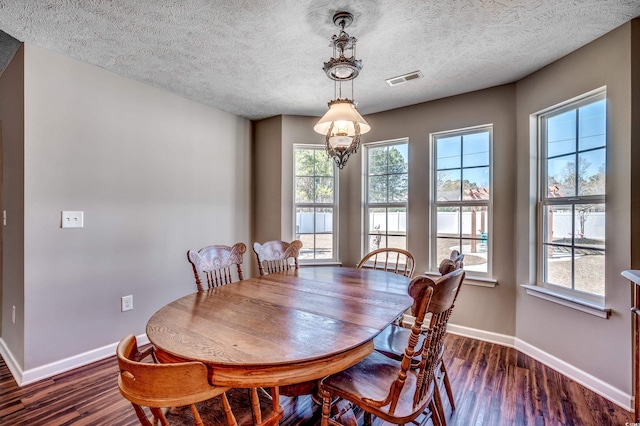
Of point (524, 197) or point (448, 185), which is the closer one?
point (524, 197)

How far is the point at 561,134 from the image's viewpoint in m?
2.51

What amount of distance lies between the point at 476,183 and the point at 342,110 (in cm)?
188

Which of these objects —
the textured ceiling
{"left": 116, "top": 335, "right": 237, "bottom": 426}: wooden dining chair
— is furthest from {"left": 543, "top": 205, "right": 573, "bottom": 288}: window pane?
{"left": 116, "top": 335, "right": 237, "bottom": 426}: wooden dining chair

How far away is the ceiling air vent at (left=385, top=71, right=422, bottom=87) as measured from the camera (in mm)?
2668

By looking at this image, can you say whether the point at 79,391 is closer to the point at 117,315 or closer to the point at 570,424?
the point at 117,315

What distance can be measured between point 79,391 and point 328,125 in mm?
2538

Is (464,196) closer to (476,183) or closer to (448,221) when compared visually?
(476,183)

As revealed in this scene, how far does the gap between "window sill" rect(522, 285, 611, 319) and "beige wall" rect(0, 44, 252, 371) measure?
10.7ft

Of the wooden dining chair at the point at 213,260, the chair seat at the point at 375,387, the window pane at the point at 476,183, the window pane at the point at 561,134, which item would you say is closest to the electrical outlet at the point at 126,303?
the wooden dining chair at the point at 213,260

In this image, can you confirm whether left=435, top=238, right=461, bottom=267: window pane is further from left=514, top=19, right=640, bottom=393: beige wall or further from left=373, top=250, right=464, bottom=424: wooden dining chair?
left=373, top=250, right=464, bottom=424: wooden dining chair

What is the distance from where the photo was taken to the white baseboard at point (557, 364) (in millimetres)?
1955

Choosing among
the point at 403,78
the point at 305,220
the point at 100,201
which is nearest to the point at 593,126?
the point at 403,78

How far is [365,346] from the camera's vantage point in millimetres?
1239

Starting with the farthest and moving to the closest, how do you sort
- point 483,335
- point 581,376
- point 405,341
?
point 483,335
point 581,376
point 405,341
